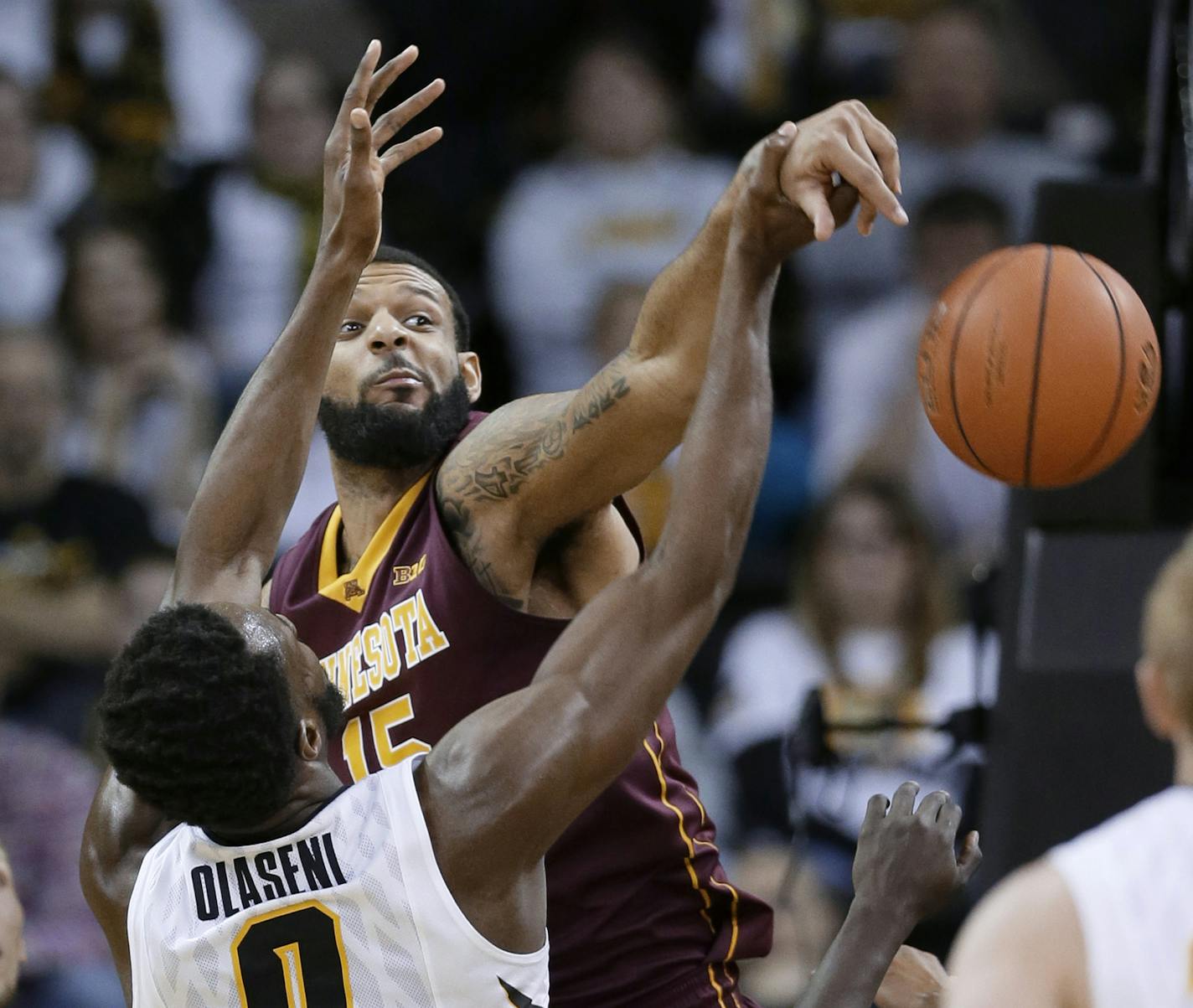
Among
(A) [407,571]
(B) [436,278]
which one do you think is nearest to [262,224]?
(B) [436,278]

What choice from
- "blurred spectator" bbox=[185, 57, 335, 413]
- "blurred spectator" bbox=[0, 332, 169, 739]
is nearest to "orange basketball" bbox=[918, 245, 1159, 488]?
"blurred spectator" bbox=[0, 332, 169, 739]

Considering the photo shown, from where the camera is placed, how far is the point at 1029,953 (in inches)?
77.9

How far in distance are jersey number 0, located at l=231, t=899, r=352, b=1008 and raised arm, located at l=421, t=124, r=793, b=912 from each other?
0.68 ft

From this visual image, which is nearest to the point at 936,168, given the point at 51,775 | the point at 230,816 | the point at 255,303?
the point at 255,303

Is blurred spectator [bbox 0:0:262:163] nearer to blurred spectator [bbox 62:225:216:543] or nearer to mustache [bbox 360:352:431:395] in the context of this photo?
blurred spectator [bbox 62:225:216:543]

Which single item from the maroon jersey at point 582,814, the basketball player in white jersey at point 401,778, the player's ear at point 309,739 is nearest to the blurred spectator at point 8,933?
the basketball player in white jersey at point 401,778

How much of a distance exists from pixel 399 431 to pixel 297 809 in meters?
1.17

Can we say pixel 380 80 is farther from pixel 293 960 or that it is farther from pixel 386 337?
pixel 293 960

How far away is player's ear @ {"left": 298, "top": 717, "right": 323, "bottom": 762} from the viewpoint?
2.77 metres

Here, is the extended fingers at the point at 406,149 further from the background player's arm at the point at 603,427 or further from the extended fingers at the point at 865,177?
the extended fingers at the point at 865,177

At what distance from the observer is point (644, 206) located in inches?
306

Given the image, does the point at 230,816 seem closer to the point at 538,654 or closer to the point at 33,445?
the point at 538,654

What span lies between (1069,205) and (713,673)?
2540 mm

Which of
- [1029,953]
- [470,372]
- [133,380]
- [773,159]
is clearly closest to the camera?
[1029,953]
